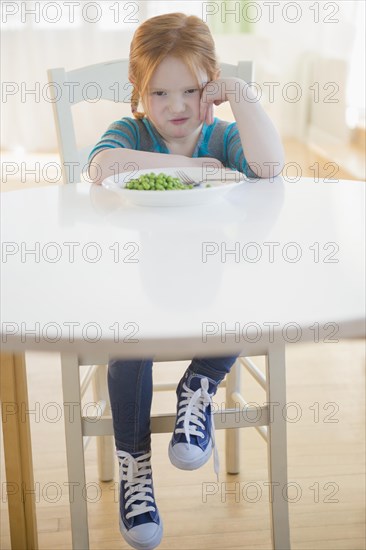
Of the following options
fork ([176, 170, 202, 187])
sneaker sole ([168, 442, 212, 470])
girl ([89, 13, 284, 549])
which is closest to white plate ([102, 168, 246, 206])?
fork ([176, 170, 202, 187])

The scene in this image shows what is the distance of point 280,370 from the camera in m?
1.17

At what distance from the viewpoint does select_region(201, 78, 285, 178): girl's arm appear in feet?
4.52

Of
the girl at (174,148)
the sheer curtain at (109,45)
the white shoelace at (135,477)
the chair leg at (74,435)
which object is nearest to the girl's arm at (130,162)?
the girl at (174,148)

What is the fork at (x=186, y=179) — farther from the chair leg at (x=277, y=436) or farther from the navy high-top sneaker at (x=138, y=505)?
the navy high-top sneaker at (x=138, y=505)

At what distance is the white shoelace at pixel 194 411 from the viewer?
107cm

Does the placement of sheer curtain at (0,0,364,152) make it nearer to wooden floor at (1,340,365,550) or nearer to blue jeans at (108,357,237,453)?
wooden floor at (1,340,365,550)

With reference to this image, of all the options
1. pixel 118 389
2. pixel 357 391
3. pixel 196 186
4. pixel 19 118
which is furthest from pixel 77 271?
pixel 19 118

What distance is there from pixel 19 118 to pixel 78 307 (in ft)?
15.2

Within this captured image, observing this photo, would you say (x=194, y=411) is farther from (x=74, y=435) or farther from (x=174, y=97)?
(x=174, y=97)

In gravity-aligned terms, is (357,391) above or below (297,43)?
below

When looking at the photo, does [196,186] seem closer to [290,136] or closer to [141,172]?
[141,172]

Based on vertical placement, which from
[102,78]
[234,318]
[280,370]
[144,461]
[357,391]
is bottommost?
[357,391]

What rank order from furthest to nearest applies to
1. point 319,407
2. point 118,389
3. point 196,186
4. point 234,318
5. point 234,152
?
point 319,407 → point 234,152 → point 196,186 → point 118,389 → point 234,318

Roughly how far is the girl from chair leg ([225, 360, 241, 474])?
41 centimetres
